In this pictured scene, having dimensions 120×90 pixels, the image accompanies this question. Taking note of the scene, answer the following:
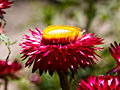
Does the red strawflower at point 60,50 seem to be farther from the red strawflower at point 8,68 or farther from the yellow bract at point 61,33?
the red strawflower at point 8,68

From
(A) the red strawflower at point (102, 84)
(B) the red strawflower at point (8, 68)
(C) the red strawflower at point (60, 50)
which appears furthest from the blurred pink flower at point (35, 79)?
(A) the red strawflower at point (102, 84)

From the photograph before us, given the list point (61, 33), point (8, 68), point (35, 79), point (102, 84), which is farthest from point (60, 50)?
point (35, 79)

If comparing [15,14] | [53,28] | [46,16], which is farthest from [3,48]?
[53,28]

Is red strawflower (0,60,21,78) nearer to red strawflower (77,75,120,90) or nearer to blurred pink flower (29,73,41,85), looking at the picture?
blurred pink flower (29,73,41,85)

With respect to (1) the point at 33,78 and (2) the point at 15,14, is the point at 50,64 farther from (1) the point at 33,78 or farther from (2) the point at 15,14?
(2) the point at 15,14

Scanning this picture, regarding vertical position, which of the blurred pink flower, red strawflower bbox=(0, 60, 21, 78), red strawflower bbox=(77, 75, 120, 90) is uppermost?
red strawflower bbox=(77, 75, 120, 90)

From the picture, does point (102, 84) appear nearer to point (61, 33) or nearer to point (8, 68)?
point (61, 33)

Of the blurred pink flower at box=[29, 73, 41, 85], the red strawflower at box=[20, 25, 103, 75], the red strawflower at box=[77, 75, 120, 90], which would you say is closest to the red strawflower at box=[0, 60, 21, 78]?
the red strawflower at box=[20, 25, 103, 75]
